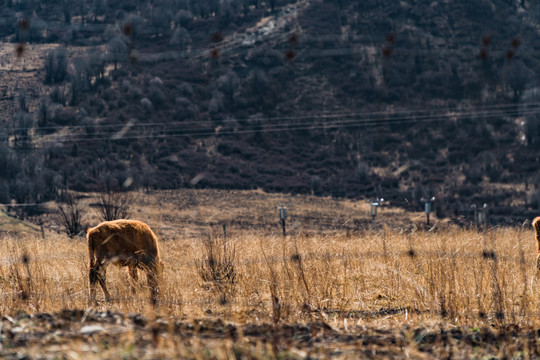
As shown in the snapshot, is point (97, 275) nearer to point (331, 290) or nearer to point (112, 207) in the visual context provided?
point (331, 290)

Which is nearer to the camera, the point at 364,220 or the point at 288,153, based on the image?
the point at 364,220

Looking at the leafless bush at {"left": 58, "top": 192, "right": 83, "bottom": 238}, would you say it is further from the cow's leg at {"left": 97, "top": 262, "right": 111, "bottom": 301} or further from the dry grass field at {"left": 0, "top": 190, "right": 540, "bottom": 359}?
the cow's leg at {"left": 97, "top": 262, "right": 111, "bottom": 301}

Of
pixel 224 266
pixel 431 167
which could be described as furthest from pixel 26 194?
pixel 224 266

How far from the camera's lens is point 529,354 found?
4367 mm

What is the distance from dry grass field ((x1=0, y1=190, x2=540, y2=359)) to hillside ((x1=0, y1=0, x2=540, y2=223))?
34.6 metres

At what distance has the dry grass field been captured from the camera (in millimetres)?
3652

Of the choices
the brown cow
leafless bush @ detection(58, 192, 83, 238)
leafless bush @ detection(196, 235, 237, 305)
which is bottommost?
leafless bush @ detection(58, 192, 83, 238)

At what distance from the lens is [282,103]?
214 ft

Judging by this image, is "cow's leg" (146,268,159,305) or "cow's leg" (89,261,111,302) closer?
"cow's leg" (146,268,159,305)

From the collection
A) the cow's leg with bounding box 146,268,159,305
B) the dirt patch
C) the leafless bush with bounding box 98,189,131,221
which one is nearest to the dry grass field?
the dirt patch

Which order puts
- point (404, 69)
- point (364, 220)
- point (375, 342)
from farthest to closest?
point (404, 69) → point (364, 220) → point (375, 342)

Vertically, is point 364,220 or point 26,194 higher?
point 26,194

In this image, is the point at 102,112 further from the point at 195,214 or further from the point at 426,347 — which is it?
the point at 426,347

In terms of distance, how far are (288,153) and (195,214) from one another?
20661 millimetres
